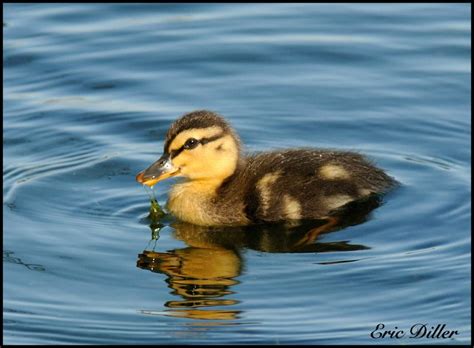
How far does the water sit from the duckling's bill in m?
0.28

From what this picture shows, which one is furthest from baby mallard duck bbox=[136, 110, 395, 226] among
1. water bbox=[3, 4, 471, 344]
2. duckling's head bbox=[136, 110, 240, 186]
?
water bbox=[3, 4, 471, 344]

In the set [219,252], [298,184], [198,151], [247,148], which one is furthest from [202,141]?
[247,148]

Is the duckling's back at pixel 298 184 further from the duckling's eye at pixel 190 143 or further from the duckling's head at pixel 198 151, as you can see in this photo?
the duckling's eye at pixel 190 143

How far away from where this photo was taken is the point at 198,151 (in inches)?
340

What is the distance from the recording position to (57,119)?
1057cm

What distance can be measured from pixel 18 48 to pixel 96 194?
3514mm

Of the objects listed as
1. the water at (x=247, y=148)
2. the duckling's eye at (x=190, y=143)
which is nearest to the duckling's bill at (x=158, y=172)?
the duckling's eye at (x=190, y=143)

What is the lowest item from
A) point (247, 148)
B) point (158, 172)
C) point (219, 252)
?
point (219, 252)

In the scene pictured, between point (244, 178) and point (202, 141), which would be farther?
point (244, 178)

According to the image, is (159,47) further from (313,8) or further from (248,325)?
(248,325)

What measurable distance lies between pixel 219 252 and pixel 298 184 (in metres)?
0.80

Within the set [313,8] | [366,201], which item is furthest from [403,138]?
[313,8]

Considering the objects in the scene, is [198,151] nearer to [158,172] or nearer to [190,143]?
[190,143]

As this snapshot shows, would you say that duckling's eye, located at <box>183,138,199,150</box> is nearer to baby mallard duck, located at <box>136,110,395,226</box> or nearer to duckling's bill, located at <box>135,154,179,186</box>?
baby mallard duck, located at <box>136,110,395,226</box>
